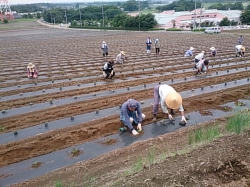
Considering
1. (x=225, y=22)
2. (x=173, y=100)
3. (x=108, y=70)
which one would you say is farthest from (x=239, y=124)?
(x=225, y=22)

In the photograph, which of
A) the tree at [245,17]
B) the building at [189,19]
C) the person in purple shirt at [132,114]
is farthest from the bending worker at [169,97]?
the building at [189,19]

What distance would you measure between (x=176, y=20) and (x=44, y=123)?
4923cm

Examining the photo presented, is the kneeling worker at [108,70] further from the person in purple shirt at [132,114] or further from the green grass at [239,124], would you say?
the green grass at [239,124]

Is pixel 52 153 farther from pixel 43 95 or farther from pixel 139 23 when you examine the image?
pixel 139 23

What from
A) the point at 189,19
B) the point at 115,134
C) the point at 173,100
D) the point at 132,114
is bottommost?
the point at 115,134

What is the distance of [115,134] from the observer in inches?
255

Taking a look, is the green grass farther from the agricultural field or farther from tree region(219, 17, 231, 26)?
tree region(219, 17, 231, 26)

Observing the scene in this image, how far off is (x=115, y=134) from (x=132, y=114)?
63 centimetres

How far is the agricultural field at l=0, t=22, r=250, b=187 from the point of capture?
410 centimetres

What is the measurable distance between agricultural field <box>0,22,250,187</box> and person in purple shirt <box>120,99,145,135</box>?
250 millimetres

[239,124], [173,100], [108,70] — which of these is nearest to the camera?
[239,124]

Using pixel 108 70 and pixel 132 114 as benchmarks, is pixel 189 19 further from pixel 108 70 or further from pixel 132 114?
pixel 132 114

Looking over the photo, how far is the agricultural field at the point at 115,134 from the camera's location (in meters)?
4.10

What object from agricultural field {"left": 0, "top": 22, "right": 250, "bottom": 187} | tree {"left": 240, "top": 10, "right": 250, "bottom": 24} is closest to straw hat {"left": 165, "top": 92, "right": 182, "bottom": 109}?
agricultural field {"left": 0, "top": 22, "right": 250, "bottom": 187}
